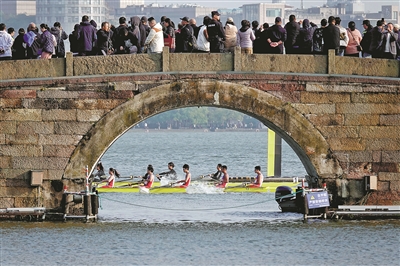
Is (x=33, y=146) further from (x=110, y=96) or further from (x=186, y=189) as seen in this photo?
(x=186, y=189)

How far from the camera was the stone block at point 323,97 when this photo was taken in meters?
34.8

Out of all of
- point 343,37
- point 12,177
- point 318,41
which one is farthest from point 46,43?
point 343,37

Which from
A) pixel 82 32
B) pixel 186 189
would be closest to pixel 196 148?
pixel 186 189

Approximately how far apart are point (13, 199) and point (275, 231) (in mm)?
6862

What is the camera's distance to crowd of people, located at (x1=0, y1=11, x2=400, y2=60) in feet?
115

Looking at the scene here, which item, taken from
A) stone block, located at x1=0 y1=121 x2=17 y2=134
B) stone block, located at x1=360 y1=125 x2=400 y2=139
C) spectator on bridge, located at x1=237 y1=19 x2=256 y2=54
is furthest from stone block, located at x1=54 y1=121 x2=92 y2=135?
stone block, located at x1=360 y1=125 x2=400 y2=139

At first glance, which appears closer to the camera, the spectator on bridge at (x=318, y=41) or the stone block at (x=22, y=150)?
the stone block at (x=22, y=150)

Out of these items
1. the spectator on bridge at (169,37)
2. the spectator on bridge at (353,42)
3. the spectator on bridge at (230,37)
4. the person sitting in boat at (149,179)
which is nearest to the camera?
the spectator on bridge at (230,37)

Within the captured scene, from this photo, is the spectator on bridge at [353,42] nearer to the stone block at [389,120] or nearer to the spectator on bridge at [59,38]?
the stone block at [389,120]

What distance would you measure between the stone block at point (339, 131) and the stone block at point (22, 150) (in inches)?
292

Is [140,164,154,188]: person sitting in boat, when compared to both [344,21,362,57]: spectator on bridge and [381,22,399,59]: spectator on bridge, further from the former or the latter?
[381,22,399,59]: spectator on bridge

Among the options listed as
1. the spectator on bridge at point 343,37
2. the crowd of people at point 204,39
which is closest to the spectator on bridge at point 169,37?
the crowd of people at point 204,39

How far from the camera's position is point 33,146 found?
3453cm

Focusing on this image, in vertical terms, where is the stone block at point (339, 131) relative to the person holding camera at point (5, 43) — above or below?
below
